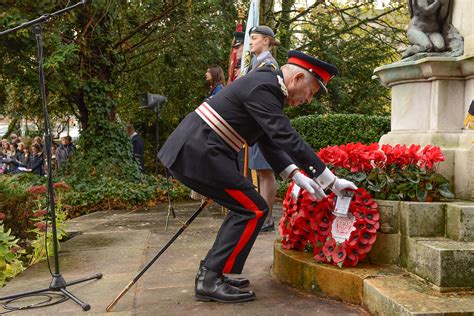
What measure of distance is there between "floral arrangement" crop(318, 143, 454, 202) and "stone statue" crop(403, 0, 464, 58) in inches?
35.5

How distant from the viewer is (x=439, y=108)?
3.62m

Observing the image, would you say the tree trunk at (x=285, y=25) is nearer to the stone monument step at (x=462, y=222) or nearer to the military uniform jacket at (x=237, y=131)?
the military uniform jacket at (x=237, y=131)

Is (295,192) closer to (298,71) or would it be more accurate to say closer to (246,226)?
(246,226)

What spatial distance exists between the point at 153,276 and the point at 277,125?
164cm

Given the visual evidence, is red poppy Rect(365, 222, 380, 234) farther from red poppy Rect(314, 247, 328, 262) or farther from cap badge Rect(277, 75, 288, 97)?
cap badge Rect(277, 75, 288, 97)

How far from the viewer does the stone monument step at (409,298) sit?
7.97 ft

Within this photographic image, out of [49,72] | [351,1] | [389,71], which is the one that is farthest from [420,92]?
[351,1]

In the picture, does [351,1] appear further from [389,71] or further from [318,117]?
[389,71]

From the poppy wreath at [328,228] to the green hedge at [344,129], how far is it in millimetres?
6881

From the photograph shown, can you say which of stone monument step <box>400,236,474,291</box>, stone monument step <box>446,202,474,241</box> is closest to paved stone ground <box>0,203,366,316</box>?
stone monument step <box>400,236,474,291</box>

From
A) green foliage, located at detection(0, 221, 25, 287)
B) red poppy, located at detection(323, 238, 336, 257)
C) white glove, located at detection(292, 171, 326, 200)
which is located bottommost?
green foliage, located at detection(0, 221, 25, 287)

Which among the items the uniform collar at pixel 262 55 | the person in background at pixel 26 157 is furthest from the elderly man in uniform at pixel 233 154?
the person in background at pixel 26 157

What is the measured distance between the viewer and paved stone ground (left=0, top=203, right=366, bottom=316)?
3.00 m

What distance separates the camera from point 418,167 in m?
3.18
